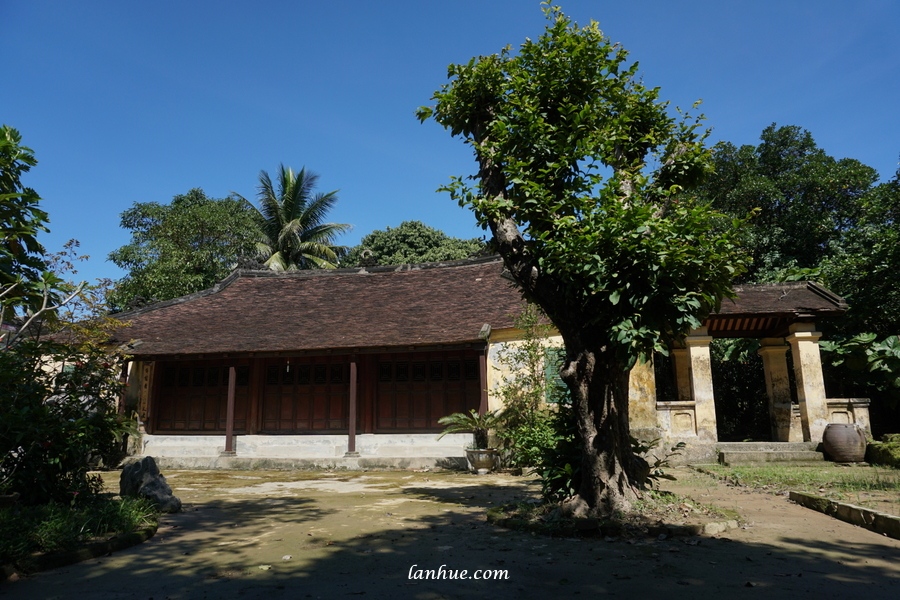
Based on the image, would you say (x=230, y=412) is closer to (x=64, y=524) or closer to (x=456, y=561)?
(x=64, y=524)

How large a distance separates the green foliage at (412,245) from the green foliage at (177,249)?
20.2 ft

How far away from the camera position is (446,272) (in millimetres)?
19156

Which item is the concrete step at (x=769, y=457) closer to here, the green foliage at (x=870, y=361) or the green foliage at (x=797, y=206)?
the green foliage at (x=870, y=361)

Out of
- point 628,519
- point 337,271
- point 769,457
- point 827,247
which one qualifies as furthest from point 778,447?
point 337,271

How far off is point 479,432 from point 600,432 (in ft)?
23.2

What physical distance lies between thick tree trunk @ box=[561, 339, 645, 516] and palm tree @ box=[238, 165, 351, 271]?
2245 cm

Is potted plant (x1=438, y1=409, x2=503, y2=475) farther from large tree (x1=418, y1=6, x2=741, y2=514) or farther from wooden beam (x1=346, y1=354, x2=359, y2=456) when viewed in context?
large tree (x1=418, y1=6, x2=741, y2=514)

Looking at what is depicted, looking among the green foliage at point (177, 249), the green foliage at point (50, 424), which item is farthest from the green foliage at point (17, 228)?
the green foliage at point (177, 249)

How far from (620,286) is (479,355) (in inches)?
349

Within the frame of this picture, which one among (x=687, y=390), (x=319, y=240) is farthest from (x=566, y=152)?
(x=319, y=240)

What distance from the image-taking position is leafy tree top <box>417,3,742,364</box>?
5414mm

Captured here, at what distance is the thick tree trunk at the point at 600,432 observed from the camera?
5953 millimetres

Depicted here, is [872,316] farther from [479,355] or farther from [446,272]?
[446,272]

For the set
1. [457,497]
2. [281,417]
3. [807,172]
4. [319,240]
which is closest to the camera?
[457,497]
